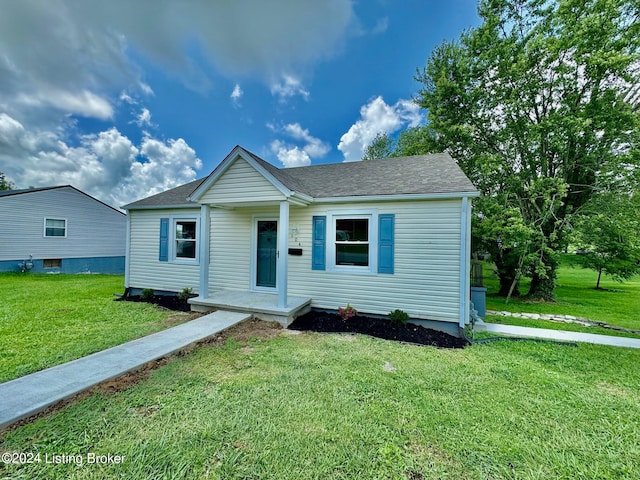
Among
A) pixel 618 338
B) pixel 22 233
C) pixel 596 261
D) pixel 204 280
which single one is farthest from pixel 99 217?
pixel 596 261

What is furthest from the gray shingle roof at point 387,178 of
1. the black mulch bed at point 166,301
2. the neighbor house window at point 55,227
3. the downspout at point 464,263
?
the neighbor house window at point 55,227

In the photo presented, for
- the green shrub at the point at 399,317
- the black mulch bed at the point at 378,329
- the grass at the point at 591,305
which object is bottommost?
the grass at the point at 591,305

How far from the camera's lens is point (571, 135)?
8508 mm

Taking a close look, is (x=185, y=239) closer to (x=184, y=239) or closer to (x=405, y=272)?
(x=184, y=239)

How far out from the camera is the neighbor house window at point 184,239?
329 inches

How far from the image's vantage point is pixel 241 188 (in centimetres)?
625

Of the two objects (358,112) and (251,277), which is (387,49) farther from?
(251,277)

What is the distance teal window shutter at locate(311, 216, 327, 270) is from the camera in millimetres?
6637

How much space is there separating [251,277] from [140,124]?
12105 millimetres

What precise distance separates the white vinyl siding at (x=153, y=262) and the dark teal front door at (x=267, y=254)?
84.8 inches

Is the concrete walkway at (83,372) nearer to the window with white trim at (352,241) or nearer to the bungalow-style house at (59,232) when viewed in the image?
the window with white trim at (352,241)

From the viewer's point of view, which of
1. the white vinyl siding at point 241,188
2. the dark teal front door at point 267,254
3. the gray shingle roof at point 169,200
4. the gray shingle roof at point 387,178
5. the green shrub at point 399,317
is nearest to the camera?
the green shrub at point 399,317

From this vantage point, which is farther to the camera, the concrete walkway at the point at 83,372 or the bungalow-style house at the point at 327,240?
the bungalow-style house at the point at 327,240

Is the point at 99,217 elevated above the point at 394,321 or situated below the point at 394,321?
above
